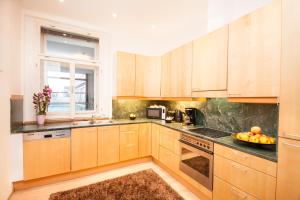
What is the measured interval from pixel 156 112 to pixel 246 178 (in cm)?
229

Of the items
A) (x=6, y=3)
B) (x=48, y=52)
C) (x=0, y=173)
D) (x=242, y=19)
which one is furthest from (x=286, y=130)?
(x=48, y=52)

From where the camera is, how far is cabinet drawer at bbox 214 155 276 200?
134 cm

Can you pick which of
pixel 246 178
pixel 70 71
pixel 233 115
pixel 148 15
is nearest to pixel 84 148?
pixel 70 71

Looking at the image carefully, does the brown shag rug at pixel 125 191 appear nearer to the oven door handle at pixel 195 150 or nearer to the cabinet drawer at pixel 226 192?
the cabinet drawer at pixel 226 192

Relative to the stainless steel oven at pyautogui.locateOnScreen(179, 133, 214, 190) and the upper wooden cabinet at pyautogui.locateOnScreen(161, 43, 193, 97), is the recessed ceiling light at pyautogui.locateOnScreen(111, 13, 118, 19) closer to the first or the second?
the upper wooden cabinet at pyautogui.locateOnScreen(161, 43, 193, 97)

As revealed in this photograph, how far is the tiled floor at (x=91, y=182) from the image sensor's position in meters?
2.15

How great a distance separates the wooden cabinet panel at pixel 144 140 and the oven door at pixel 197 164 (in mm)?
1014

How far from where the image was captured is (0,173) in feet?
5.99

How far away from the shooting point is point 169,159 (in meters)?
2.70

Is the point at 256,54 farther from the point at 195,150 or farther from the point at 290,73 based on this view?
the point at 195,150

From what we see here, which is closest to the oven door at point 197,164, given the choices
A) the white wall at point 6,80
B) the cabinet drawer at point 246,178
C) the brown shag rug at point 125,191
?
the cabinet drawer at point 246,178

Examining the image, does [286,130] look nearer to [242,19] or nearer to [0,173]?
[242,19]

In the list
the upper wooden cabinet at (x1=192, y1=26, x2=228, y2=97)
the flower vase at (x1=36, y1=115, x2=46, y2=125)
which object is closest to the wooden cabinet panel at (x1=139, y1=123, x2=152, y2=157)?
Answer: the upper wooden cabinet at (x1=192, y1=26, x2=228, y2=97)

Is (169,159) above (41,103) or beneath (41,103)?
beneath
